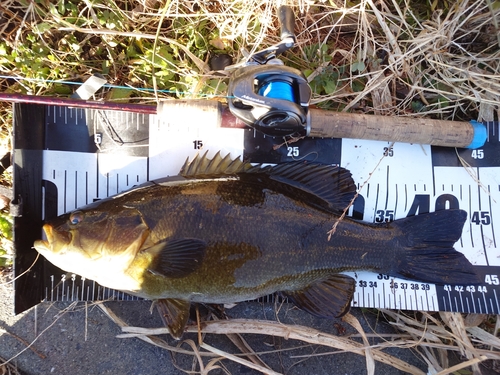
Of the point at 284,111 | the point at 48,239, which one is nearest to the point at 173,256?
the point at 48,239

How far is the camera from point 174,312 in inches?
88.5

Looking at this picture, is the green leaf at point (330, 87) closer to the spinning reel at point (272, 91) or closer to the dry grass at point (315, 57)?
the dry grass at point (315, 57)

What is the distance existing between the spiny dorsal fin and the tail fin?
109 centimetres

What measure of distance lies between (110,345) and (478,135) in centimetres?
285

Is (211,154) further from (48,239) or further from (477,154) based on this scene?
(477,154)

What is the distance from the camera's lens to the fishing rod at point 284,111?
2.10 m

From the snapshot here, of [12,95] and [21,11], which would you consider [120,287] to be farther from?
[21,11]

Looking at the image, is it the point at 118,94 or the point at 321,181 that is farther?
the point at 118,94

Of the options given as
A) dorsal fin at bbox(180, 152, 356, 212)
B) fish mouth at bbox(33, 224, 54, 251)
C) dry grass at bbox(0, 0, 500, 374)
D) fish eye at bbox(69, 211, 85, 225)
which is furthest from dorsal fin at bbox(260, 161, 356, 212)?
fish mouth at bbox(33, 224, 54, 251)

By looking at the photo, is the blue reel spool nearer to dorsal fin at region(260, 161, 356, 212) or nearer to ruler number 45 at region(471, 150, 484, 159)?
dorsal fin at region(260, 161, 356, 212)

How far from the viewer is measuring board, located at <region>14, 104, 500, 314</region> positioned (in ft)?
7.80

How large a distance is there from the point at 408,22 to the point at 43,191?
2771 mm

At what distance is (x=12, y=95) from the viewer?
2254 millimetres

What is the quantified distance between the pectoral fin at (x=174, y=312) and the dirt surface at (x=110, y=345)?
1.21 ft
